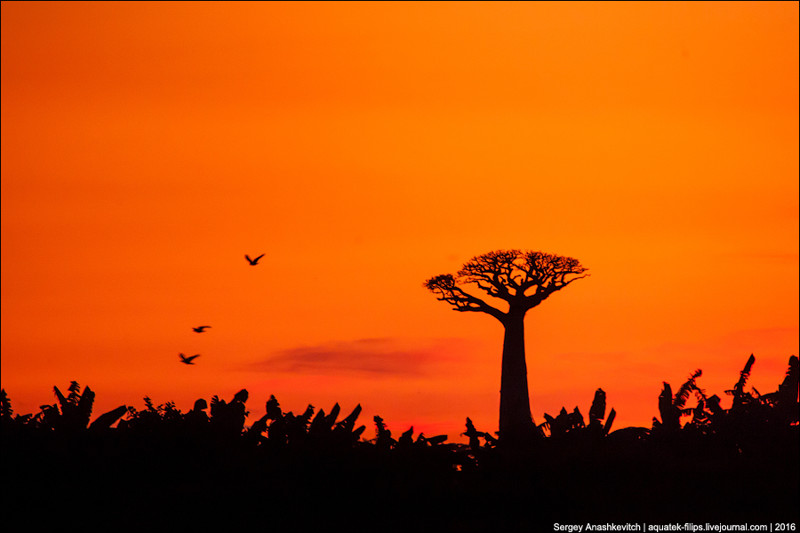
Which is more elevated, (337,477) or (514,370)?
(514,370)

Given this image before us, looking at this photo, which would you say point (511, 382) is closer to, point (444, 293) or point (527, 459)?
point (444, 293)

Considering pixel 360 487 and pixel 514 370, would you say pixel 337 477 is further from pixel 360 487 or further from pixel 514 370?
pixel 514 370

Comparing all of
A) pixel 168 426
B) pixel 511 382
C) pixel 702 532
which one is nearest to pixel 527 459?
pixel 702 532

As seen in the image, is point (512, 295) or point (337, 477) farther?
point (512, 295)

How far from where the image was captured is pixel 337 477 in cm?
851

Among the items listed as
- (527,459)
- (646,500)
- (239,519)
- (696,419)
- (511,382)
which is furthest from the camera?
(511,382)

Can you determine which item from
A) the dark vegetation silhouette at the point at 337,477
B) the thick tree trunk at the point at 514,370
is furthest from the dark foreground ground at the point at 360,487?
the thick tree trunk at the point at 514,370

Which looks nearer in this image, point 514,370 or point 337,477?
point 337,477

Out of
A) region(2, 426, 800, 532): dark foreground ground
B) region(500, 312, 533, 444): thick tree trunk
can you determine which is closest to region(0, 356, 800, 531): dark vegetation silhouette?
region(2, 426, 800, 532): dark foreground ground

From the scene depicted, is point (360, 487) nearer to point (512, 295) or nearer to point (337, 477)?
point (337, 477)

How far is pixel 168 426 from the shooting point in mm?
9234

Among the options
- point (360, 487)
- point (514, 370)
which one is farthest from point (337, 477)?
point (514, 370)

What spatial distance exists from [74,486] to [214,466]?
1.04 m

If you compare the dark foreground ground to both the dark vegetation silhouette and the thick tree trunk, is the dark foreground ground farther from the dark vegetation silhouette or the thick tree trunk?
the thick tree trunk
